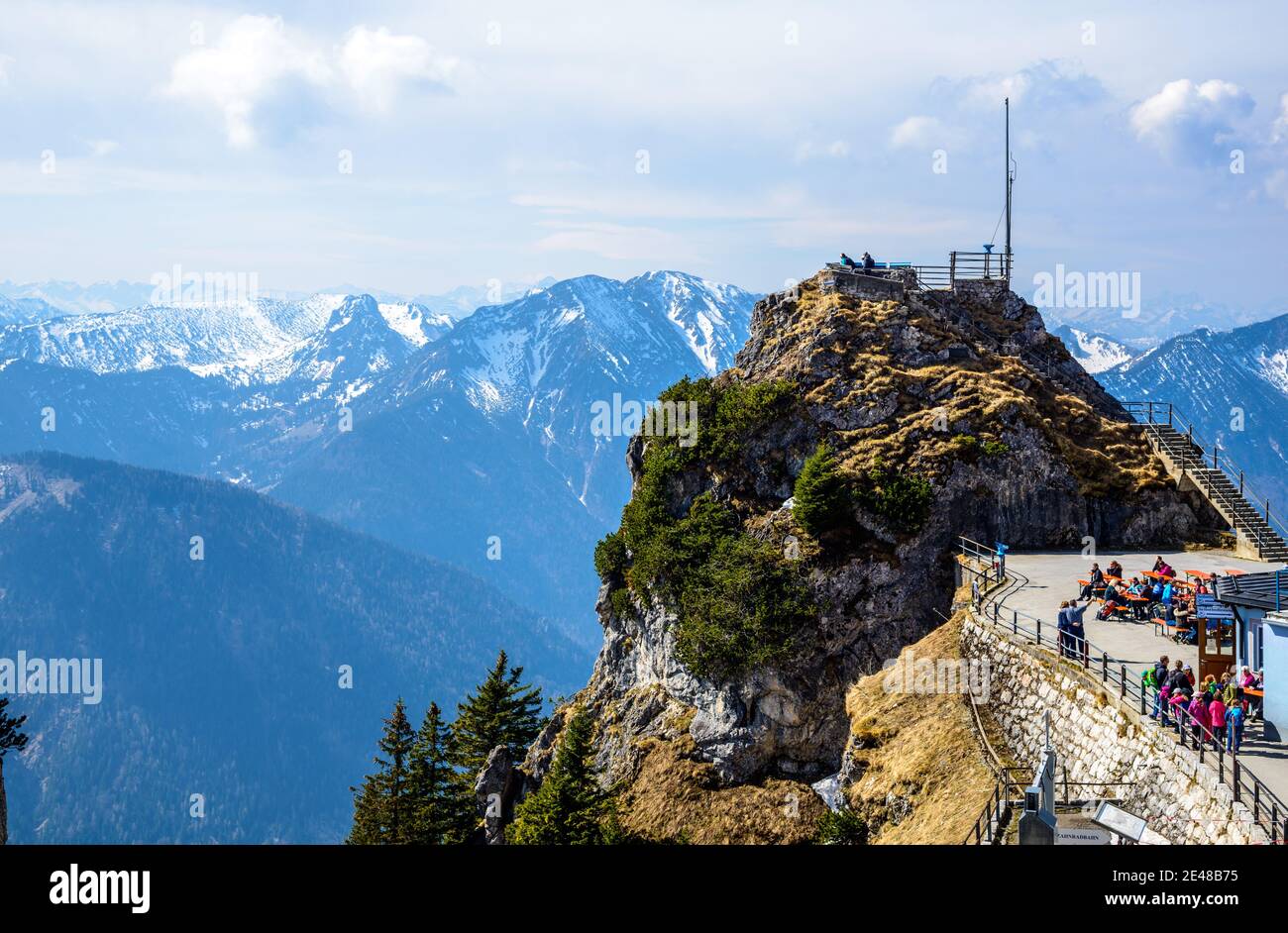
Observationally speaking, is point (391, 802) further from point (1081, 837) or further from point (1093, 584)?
point (1081, 837)

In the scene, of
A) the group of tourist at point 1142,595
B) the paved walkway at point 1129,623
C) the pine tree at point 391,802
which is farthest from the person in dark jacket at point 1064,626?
the pine tree at point 391,802

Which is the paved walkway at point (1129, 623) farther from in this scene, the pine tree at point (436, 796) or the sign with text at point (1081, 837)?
the pine tree at point (436, 796)

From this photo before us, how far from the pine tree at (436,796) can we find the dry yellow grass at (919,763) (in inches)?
904

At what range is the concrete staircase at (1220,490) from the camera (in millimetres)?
43031

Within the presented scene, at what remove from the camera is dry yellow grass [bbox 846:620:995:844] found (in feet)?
98.0

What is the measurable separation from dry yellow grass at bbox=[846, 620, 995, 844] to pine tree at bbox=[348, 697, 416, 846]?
2608 cm

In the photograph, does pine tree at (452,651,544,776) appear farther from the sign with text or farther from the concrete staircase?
the sign with text

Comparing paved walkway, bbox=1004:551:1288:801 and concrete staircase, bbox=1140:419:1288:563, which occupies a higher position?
concrete staircase, bbox=1140:419:1288:563

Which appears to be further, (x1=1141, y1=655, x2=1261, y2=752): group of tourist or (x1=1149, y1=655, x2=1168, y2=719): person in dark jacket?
(x1=1149, y1=655, x2=1168, y2=719): person in dark jacket

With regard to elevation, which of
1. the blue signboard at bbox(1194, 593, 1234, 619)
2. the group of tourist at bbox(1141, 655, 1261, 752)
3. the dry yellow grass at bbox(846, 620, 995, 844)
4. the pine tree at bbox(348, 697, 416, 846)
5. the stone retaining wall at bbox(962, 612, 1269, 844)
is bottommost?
the pine tree at bbox(348, 697, 416, 846)

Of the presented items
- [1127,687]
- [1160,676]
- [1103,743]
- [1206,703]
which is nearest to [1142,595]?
[1127,687]

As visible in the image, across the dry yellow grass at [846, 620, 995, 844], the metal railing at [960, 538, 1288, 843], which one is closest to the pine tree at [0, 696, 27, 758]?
the dry yellow grass at [846, 620, 995, 844]
